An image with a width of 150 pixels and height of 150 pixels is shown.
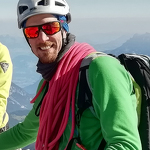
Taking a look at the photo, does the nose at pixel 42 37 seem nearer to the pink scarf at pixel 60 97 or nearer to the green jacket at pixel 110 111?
the pink scarf at pixel 60 97

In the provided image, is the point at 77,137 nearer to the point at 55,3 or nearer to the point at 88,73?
the point at 88,73

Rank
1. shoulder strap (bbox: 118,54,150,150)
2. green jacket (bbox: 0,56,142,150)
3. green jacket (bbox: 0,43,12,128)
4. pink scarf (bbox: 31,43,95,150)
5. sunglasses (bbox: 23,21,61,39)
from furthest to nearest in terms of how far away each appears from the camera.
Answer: green jacket (bbox: 0,43,12,128) → sunglasses (bbox: 23,21,61,39) → pink scarf (bbox: 31,43,95,150) → shoulder strap (bbox: 118,54,150,150) → green jacket (bbox: 0,56,142,150)

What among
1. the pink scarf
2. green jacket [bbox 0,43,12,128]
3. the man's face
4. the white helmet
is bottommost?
green jacket [bbox 0,43,12,128]

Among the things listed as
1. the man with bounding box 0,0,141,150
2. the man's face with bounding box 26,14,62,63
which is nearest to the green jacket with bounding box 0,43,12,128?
the man with bounding box 0,0,141,150

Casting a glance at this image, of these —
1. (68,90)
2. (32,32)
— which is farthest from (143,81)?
(32,32)

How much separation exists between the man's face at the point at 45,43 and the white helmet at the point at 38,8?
0.06 metres

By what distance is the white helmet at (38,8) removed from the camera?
2932 millimetres

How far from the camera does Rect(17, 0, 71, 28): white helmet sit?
9.62 ft

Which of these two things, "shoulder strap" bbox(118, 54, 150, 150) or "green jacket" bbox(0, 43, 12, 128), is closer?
"shoulder strap" bbox(118, 54, 150, 150)

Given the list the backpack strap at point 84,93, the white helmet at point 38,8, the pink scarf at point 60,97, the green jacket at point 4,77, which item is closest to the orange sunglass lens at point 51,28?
the white helmet at point 38,8

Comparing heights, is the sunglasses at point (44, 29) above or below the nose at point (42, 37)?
above

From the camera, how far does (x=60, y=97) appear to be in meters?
2.75

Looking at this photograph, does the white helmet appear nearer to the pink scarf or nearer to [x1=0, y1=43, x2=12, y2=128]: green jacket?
the pink scarf

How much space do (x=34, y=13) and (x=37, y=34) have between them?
20cm
